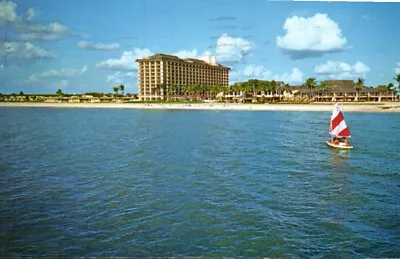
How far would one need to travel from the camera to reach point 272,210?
8664 mm

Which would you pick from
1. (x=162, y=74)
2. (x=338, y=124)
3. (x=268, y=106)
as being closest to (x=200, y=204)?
(x=338, y=124)

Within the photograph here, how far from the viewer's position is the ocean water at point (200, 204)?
6.70 metres

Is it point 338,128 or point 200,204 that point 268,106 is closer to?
point 338,128

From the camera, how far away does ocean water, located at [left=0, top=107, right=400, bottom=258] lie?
6703 millimetres

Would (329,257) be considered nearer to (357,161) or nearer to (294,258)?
(294,258)

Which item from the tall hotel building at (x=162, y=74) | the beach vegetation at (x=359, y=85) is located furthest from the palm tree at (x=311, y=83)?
the tall hotel building at (x=162, y=74)

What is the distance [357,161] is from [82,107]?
78160mm

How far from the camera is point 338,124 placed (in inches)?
750

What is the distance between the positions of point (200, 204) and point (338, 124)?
12377 millimetres

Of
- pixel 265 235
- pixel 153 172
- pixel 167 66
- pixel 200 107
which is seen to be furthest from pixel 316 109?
pixel 265 235

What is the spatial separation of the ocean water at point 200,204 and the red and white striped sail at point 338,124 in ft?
7.84

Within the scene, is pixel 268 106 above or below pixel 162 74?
below

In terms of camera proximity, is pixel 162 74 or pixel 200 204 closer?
pixel 200 204

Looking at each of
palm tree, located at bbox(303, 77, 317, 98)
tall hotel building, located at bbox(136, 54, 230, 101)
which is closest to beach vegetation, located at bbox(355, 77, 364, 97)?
palm tree, located at bbox(303, 77, 317, 98)
